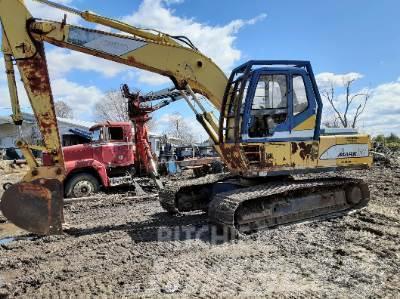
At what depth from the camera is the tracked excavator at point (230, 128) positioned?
7.02 metres

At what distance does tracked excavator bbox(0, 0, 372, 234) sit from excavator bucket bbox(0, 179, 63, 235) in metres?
0.02

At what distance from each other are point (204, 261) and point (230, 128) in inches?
116

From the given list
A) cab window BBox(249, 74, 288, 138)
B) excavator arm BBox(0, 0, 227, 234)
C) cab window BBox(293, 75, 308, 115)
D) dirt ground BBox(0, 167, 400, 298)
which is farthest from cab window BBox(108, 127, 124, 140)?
cab window BBox(293, 75, 308, 115)

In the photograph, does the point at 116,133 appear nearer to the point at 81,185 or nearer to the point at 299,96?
the point at 81,185

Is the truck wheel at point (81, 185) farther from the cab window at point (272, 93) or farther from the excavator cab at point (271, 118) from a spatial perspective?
the cab window at point (272, 93)

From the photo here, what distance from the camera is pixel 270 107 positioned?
25.6 feet

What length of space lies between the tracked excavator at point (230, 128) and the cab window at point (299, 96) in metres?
0.02

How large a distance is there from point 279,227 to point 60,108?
71308 millimetres

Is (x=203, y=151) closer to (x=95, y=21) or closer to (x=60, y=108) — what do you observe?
(x=95, y=21)

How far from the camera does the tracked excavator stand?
23.0ft

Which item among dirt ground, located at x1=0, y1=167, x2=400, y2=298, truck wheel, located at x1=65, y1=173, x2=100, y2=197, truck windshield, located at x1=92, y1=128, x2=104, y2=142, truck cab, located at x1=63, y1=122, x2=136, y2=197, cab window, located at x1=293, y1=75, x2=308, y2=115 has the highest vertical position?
cab window, located at x1=293, y1=75, x2=308, y2=115

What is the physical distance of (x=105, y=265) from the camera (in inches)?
231

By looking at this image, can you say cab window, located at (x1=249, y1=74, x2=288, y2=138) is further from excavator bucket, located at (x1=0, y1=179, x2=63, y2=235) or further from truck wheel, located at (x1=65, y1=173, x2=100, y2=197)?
truck wheel, located at (x1=65, y1=173, x2=100, y2=197)

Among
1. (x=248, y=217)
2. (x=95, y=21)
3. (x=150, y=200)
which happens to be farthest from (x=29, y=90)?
(x=150, y=200)
